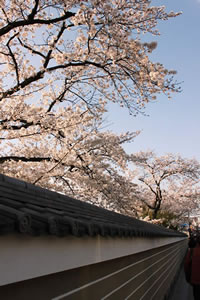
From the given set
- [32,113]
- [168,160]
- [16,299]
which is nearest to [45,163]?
[32,113]

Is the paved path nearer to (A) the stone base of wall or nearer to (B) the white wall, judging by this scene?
(A) the stone base of wall

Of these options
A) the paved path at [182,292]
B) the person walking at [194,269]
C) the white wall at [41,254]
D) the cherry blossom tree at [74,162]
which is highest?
the cherry blossom tree at [74,162]


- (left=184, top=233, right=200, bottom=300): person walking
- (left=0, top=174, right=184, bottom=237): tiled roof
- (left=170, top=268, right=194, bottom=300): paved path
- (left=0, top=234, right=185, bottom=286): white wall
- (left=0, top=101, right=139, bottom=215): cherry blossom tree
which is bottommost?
(left=170, top=268, right=194, bottom=300): paved path

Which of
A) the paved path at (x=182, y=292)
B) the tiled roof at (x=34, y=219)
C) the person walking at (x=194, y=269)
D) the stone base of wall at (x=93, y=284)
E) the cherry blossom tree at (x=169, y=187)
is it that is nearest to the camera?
the tiled roof at (x=34, y=219)

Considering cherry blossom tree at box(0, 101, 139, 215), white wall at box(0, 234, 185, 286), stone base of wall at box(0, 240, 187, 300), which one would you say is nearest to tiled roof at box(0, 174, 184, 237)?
white wall at box(0, 234, 185, 286)

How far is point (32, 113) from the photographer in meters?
10.6

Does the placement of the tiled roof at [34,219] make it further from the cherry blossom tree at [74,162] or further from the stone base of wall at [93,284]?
the cherry blossom tree at [74,162]

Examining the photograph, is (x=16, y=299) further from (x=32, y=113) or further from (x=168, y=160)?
(x=168, y=160)

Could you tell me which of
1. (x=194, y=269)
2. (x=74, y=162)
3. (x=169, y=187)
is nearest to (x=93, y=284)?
(x=194, y=269)

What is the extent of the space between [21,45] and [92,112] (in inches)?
127

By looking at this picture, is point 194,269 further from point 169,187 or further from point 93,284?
point 169,187

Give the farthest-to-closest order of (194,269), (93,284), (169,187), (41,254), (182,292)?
(169,187) < (182,292) < (194,269) < (93,284) < (41,254)

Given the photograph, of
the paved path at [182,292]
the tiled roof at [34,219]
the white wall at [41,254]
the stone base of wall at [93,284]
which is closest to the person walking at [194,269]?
the stone base of wall at [93,284]

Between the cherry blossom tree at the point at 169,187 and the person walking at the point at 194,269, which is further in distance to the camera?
the cherry blossom tree at the point at 169,187
